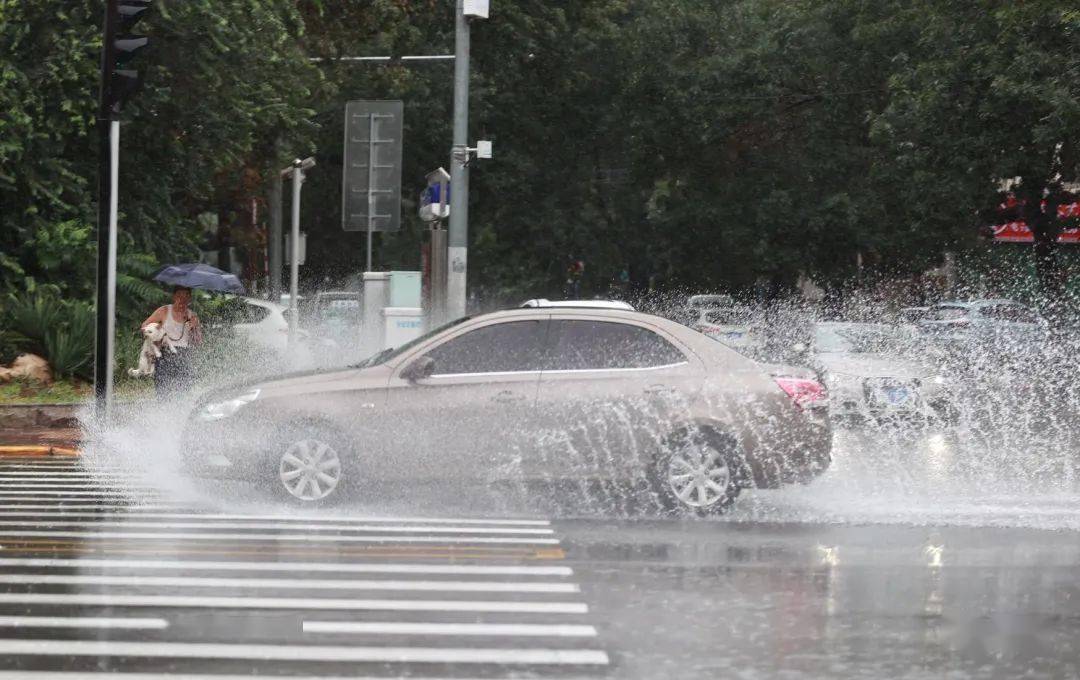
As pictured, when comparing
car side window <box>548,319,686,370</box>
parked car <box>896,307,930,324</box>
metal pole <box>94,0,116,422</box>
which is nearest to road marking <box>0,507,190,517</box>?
car side window <box>548,319,686,370</box>

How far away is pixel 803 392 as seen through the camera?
12.2 metres

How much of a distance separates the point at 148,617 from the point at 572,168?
41.4 meters

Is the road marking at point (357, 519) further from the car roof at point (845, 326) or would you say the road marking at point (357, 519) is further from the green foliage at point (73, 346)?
the car roof at point (845, 326)

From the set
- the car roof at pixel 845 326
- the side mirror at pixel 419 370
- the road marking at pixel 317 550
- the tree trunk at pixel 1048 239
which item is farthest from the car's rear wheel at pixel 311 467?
the tree trunk at pixel 1048 239

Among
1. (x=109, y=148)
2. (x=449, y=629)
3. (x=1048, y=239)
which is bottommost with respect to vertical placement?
(x=449, y=629)

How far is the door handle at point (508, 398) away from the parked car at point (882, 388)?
8.48m

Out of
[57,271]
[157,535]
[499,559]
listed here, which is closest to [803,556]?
[499,559]

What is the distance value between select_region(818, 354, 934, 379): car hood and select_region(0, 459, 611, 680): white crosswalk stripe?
31.9ft

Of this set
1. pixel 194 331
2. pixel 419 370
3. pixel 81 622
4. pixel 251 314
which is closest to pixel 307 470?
pixel 419 370

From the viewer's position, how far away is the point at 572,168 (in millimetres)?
48562

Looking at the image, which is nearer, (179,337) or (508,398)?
(508,398)

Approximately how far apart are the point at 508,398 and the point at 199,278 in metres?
5.72

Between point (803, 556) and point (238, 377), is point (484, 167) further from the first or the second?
point (803, 556)

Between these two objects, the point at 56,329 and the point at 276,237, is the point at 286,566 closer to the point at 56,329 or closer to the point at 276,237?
the point at 56,329
